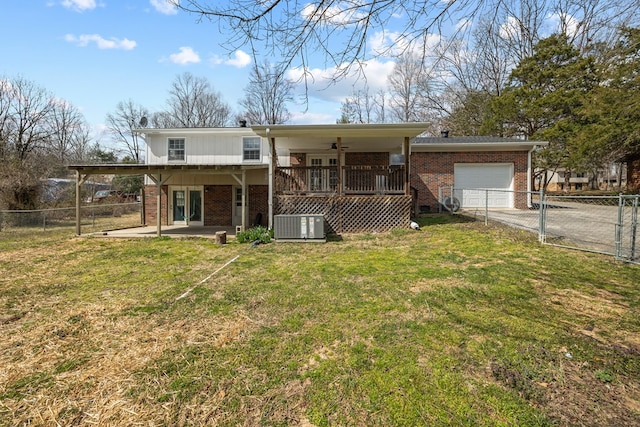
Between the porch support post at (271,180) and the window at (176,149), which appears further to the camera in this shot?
the window at (176,149)

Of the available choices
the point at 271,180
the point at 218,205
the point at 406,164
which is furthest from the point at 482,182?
the point at 218,205

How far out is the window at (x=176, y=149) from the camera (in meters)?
15.2

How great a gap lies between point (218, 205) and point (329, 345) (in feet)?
43.4

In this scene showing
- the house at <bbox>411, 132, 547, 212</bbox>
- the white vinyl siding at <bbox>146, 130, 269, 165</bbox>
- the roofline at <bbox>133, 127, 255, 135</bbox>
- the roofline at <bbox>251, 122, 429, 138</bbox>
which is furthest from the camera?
the white vinyl siding at <bbox>146, 130, 269, 165</bbox>

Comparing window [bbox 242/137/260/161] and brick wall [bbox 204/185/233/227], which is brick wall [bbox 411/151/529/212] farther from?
brick wall [bbox 204/185/233/227]

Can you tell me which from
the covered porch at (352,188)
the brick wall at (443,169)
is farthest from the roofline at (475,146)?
the covered porch at (352,188)

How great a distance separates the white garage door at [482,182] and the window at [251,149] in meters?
9.12

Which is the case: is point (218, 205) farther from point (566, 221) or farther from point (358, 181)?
point (566, 221)

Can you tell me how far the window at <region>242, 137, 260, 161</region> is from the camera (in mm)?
15047

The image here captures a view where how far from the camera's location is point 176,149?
15.2 meters

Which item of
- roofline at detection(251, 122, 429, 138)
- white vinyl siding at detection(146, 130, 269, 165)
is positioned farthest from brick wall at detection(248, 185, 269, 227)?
roofline at detection(251, 122, 429, 138)

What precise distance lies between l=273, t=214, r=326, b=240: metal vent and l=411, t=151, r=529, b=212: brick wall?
6.42m

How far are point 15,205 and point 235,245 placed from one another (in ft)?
48.2

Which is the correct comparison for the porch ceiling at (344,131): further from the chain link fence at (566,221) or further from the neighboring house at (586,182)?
the neighboring house at (586,182)
